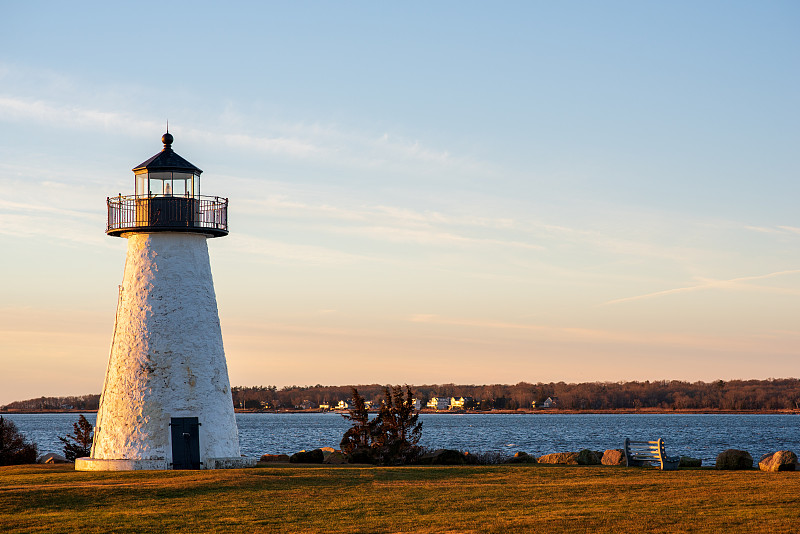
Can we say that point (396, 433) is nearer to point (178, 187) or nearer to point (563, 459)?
point (563, 459)

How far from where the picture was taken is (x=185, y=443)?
27578mm

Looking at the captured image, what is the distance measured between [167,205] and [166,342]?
424cm

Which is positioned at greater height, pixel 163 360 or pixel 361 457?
pixel 163 360

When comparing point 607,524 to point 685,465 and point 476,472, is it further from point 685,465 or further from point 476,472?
point 685,465

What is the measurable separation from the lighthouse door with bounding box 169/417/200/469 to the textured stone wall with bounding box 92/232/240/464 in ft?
0.53

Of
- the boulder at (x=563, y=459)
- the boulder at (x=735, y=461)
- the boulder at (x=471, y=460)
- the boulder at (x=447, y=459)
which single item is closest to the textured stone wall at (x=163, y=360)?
the boulder at (x=447, y=459)

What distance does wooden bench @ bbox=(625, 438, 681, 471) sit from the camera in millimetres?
27391

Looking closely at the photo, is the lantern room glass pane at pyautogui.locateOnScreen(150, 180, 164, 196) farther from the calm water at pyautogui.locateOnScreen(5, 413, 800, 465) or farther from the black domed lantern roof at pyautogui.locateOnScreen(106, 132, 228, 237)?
the calm water at pyautogui.locateOnScreen(5, 413, 800, 465)

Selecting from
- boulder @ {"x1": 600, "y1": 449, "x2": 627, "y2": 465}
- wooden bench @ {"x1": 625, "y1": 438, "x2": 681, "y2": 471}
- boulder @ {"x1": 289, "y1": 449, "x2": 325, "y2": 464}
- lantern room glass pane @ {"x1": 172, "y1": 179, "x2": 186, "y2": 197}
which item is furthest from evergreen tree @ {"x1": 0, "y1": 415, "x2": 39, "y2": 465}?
wooden bench @ {"x1": 625, "y1": 438, "x2": 681, "y2": 471}

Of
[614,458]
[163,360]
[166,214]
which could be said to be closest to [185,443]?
[163,360]

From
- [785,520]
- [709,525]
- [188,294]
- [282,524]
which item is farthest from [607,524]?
[188,294]

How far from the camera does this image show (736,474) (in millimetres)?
25438

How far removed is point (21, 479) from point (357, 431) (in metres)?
12.7

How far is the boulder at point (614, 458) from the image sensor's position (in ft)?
97.2
